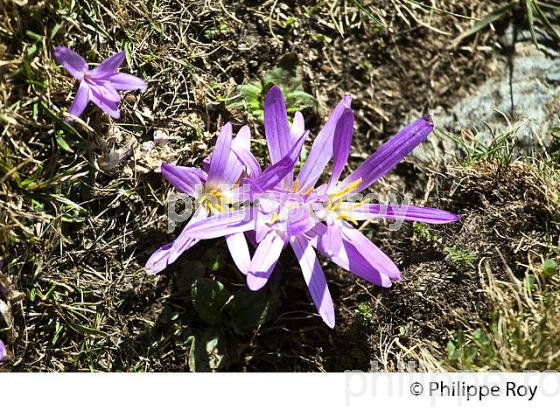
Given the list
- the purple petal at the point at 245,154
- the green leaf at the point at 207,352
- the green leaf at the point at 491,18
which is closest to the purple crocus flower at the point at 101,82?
the purple petal at the point at 245,154

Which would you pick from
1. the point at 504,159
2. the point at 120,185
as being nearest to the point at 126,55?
the point at 120,185

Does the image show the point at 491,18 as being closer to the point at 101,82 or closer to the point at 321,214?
the point at 321,214

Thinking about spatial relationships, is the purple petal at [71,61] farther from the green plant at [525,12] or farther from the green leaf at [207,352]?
the green plant at [525,12]

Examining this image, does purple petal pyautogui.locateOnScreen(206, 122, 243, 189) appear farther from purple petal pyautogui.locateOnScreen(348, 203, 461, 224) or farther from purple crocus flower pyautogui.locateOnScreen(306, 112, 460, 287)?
purple petal pyautogui.locateOnScreen(348, 203, 461, 224)

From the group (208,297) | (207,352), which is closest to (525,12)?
(208,297)

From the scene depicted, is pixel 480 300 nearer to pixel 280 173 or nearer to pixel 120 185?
pixel 280 173

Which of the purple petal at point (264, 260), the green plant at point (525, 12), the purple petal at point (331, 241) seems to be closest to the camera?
the purple petal at point (264, 260)

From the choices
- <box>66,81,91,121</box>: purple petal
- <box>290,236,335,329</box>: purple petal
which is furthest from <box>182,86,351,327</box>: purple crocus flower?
<box>66,81,91,121</box>: purple petal
